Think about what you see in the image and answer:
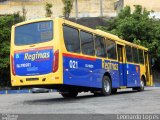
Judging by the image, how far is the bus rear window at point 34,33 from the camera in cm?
1691

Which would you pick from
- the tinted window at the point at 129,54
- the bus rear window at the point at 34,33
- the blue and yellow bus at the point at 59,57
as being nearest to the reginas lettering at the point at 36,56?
the blue and yellow bus at the point at 59,57

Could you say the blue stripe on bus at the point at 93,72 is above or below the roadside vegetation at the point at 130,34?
below

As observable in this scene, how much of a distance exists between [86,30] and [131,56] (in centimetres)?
615

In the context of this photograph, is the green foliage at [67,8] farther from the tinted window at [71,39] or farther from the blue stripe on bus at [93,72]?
the tinted window at [71,39]

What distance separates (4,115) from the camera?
474 inches

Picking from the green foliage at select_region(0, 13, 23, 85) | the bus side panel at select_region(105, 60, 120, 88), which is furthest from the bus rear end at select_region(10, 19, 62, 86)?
the green foliage at select_region(0, 13, 23, 85)

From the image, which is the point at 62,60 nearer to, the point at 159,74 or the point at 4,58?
the point at 4,58

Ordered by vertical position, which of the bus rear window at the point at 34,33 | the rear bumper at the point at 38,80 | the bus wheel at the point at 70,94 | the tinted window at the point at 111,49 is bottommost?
the bus wheel at the point at 70,94

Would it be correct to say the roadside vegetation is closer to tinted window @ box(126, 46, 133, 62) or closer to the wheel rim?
tinted window @ box(126, 46, 133, 62)

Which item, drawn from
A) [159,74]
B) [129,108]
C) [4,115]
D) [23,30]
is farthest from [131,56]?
[159,74]

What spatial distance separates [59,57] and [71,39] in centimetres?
138

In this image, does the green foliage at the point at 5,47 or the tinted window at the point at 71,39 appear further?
the green foliage at the point at 5,47

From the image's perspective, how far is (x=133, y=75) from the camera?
2405 cm

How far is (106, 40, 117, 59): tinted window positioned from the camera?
2072 cm
